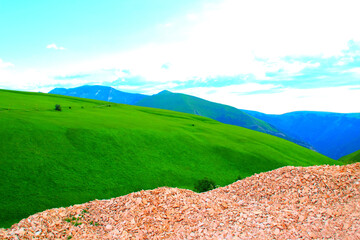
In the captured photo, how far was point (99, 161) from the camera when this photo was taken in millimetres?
40469

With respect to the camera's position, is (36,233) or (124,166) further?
(124,166)

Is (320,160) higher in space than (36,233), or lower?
lower

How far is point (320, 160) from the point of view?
6650 centimetres

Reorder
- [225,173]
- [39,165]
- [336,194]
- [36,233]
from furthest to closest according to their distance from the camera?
[225,173] → [39,165] → [336,194] → [36,233]

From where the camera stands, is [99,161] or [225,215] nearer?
[225,215]

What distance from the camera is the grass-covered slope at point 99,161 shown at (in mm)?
31234

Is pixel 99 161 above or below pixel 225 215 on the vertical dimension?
below

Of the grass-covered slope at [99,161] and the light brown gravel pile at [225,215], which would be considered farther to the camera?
the grass-covered slope at [99,161]

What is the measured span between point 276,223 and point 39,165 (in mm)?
35435

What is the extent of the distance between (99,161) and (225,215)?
101 feet

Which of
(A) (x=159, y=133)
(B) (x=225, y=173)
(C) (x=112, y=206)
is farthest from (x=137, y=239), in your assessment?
(A) (x=159, y=133)

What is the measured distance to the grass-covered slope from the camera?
31.2 m

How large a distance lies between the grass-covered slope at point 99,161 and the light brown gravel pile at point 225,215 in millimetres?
15772

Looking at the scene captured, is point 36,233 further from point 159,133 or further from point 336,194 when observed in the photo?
point 159,133
